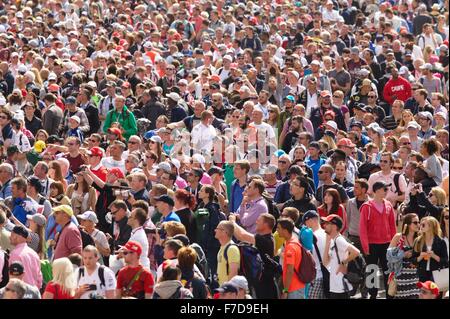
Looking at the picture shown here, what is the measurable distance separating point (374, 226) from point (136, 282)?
353 centimetres

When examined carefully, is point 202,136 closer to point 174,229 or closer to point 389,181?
point 389,181

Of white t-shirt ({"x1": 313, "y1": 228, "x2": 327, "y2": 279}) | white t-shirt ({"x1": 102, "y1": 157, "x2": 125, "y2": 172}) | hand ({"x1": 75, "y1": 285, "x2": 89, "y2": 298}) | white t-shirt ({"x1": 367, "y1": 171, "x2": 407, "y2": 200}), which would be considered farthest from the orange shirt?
white t-shirt ({"x1": 102, "y1": 157, "x2": 125, "y2": 172})

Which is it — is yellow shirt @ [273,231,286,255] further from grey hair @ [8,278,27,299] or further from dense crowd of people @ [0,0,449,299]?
grey hair @ [8,278,27,299]

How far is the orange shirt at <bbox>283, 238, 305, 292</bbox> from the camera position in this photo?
1168cm

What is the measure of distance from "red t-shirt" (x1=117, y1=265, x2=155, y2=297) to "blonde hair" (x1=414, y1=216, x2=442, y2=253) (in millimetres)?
2783

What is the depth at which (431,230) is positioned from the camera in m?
12.1

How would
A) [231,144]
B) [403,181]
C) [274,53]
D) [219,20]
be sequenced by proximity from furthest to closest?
[219,20], [274,53], [231,144], [403,181]

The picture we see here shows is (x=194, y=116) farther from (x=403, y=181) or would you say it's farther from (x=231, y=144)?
(x=403, y=181)

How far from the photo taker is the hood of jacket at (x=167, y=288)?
10.5 meters

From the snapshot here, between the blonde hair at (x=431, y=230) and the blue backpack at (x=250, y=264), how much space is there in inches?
62.6

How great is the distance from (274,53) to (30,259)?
42.5 feet

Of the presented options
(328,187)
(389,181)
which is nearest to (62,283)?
(328,187)

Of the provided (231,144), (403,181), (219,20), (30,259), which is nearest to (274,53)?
(219,20)
